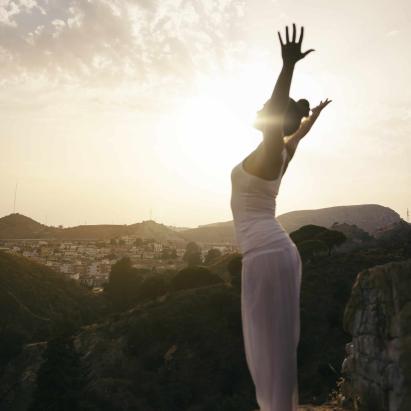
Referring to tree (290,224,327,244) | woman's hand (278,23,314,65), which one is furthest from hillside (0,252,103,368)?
woman's hand (278,23,314,65)

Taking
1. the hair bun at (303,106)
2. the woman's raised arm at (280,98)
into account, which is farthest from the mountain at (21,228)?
the woman's raised arm at (280,98)

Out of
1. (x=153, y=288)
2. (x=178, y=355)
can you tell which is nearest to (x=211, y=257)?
(x=153, y=288)

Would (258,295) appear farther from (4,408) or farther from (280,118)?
(4,408)

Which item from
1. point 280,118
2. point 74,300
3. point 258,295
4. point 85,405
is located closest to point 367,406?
point 258,295

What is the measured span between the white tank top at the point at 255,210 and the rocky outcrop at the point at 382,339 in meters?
4.48

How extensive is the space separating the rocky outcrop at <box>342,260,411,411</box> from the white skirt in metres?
4.13

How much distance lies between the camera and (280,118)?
2.24 meters

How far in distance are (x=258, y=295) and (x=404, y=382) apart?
15.1 feet

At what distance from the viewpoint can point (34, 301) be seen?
2313 inches

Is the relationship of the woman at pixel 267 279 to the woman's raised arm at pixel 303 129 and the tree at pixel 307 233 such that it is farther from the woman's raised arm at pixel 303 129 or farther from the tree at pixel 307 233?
the tree at pixel 307 233

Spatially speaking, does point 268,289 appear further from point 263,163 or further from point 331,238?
point 331,238

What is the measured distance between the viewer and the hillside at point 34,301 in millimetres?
46219

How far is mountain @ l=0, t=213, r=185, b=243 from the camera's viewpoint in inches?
6905

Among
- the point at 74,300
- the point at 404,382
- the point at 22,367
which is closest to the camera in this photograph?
the point at 404,382
